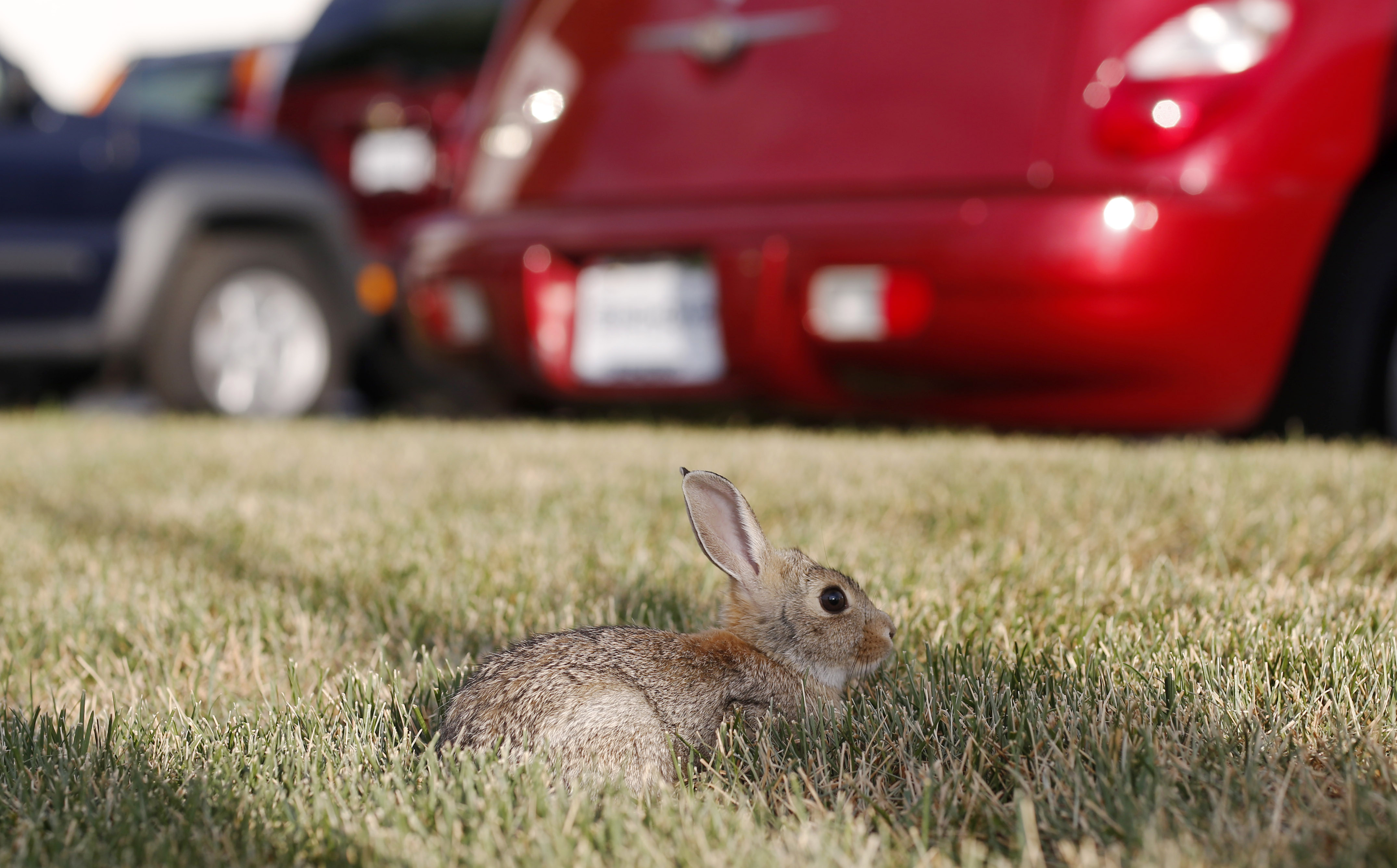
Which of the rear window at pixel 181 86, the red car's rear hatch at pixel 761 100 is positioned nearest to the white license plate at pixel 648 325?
the red car's rear hatch at pixel 761 100

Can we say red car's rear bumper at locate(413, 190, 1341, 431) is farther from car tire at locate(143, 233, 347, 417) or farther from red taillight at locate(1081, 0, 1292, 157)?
car tire at locate(143, 233, 347, 417)

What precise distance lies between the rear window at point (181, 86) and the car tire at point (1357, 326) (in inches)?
234

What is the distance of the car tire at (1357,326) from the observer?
4.22 metres

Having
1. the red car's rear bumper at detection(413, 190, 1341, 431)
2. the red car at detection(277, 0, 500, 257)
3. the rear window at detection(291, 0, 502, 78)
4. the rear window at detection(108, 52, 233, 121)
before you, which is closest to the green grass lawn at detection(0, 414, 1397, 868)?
the red car's rear bumper at detection(413, 190, 1341, 431)

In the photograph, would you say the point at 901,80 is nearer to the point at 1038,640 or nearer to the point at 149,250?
the point at 1038,640

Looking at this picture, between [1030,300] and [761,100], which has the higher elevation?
[761,100]

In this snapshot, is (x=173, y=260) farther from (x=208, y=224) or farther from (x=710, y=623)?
(x=710, y=623)

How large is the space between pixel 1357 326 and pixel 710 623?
9.26 feet

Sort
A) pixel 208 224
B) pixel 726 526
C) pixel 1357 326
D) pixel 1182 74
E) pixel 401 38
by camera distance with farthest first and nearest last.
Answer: pixel 401 38 → pixel 208 224 → pixel 1357 326 → pixel 1182 74 → pixel 726 526

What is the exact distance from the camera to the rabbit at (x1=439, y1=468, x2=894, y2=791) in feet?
5.77

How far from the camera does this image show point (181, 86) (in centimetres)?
894

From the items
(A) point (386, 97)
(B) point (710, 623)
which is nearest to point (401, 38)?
(A) point (386, 97)

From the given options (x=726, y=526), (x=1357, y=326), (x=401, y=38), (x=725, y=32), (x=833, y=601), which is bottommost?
(x=833, y=601)

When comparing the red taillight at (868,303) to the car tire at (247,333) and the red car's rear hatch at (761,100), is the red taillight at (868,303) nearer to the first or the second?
the red car's rear hatch at (761,100)
